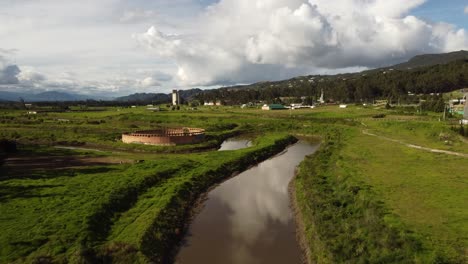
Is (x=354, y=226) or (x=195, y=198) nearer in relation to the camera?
(x=354, y=226)

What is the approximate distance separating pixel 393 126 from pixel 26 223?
65.2 meters

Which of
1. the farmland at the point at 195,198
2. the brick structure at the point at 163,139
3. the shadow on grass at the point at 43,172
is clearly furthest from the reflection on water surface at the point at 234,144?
the shadow on grass at the point at 43,172

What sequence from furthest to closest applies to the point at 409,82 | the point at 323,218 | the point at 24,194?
the point at 409,82 → the point at 24,194 → the point at 323,218

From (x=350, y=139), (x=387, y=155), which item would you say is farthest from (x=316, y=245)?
(x=350, y=139)

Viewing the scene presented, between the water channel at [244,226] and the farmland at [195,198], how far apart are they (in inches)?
46.1

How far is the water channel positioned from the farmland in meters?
1.17

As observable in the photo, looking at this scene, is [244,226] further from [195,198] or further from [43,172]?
[43,172]

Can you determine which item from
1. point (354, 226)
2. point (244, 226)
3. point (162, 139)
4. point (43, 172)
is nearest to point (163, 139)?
point (162, 139)

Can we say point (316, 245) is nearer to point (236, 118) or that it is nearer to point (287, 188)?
point (287, 188)

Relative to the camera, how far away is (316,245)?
1931 centimetres

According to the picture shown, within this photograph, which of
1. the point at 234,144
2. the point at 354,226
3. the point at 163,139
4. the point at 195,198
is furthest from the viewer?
the point at 234,144

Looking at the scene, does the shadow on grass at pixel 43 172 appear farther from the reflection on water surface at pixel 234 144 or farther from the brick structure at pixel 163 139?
the reflection on water surface at pixel 234 144

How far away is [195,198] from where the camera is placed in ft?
96.6

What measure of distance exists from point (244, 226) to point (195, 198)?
7.02 meters
